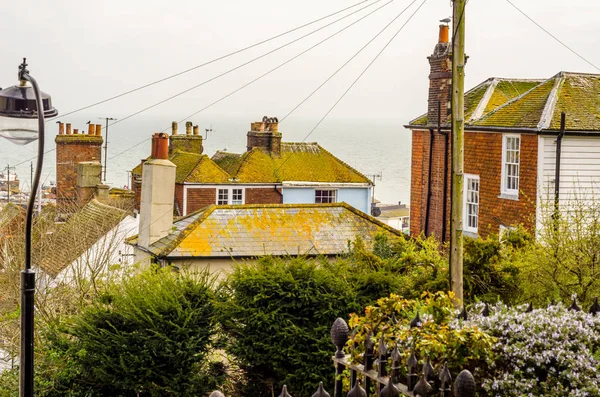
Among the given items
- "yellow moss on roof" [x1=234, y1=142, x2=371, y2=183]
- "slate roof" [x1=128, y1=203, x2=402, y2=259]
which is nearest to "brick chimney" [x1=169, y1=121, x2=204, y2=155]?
"yellow moss on roof" [x1=234, y1=142, x2=371, y2=183]

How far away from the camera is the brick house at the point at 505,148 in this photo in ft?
78.1

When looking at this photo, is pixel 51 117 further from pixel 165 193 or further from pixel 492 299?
Answer: pixel 165 193

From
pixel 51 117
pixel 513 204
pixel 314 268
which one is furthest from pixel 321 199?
pixel 51 117

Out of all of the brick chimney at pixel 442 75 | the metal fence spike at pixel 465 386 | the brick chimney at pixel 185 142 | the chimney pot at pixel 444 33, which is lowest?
the metal fence spike at pixel 465 386

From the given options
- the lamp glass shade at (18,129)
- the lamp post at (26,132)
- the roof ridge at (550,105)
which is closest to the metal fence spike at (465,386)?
the lamp post at (26,132)

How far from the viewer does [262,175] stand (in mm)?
42250

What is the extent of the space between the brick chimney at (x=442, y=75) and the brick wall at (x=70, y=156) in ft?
68.4

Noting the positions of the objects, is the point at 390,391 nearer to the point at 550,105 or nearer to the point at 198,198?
the point at 550,105

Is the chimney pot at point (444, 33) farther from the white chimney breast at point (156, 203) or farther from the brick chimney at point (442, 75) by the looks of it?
the white chimney breast at point (156, 203)

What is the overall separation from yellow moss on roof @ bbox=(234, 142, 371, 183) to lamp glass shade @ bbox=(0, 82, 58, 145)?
3380 centimetres

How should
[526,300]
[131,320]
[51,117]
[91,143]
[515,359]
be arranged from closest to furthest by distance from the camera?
[515,359] → [51,117] → [526,300] → [131,320] → [91,143]

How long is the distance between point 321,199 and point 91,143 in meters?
12.3

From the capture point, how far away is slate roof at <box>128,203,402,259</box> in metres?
22.9

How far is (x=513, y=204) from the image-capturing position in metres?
24.8
